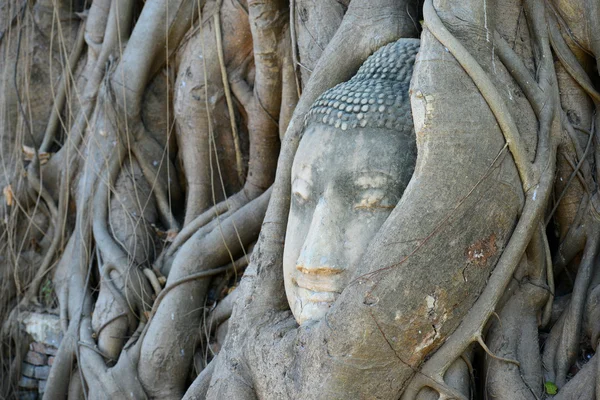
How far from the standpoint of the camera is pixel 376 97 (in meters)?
2.84

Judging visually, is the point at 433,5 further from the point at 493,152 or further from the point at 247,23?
the point at 247,23

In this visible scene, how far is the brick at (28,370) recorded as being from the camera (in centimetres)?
462

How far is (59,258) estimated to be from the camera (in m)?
4.75

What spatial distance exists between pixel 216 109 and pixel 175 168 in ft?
1.51

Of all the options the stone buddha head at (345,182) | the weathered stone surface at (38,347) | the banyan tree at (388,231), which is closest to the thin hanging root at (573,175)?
the banyan tree at (388,231)

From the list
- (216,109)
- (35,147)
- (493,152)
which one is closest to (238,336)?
(493,152)

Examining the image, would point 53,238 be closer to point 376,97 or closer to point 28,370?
point 28,370

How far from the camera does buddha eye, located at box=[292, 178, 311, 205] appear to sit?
9.44 ft

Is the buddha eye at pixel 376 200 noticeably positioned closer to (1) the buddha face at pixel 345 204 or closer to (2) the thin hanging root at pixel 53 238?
(1) the buddha face at pixel 345 204

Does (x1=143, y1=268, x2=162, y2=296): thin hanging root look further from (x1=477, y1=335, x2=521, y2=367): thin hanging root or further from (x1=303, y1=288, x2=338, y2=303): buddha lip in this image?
(x1=477, y1=335, x2=521, y2=367): thin hanging root

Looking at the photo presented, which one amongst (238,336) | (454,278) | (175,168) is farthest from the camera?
(175,168)

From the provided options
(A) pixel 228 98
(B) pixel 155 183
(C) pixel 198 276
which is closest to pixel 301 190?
(C) pixel 198 276

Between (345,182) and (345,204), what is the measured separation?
0.07 metres

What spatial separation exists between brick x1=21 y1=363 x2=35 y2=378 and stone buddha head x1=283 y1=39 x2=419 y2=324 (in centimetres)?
222
